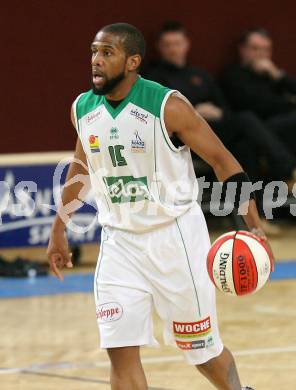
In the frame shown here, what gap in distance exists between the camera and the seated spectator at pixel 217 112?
11.5 m

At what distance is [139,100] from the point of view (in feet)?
17.4

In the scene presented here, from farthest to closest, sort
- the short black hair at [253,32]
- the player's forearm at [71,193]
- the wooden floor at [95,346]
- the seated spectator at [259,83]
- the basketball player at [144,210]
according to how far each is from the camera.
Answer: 1. the short black hair at [253,32]
2. the seated spectator at [259,83]
3. the wooden floor at [95,346]
4. the player's forearm at [71,193]
5. the basketball player at [144,210]

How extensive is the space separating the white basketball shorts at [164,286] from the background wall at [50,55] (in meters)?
6.89

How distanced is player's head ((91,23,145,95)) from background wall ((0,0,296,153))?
6.88 m

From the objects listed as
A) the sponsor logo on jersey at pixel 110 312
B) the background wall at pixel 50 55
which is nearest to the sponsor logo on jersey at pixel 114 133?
the sponsor logo on jersey at pixel 110 312

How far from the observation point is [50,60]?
1216cm

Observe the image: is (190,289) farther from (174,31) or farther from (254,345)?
(174,31)

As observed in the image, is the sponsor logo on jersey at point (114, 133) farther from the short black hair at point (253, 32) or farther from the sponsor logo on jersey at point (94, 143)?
the short black hair at point (253, 32)

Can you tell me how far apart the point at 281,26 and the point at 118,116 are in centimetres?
831

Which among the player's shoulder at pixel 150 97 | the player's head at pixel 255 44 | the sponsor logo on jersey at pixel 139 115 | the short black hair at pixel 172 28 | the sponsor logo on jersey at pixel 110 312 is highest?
the player's shoulder at pixel 150 97

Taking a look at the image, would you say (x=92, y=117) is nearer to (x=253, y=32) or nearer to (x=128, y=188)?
(x=128, y=188)

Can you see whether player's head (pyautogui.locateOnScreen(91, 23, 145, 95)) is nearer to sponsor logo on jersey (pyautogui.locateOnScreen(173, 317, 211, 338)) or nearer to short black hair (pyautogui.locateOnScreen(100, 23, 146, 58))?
short black hair (pyautogui.locateOnScreen(100, 23, 146, 58))

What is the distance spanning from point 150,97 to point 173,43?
6560 mm

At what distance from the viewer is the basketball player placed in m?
5.21
